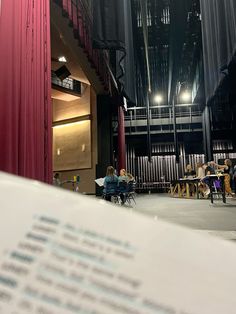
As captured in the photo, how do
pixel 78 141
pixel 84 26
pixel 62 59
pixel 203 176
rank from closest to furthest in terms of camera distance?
1. pixel 84 26
2. pixel 62 59
3. pixel 203 176
4. pixel 78 141

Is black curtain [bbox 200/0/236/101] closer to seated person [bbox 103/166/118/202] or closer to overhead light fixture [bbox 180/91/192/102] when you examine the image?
seated person [bbox 103/166/118/202]

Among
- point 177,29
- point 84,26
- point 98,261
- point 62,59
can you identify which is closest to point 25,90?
point 98,261

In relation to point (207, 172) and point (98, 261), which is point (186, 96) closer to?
point (207, 172)

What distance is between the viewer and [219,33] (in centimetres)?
545

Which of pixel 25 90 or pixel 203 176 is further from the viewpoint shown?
pixel 203 176

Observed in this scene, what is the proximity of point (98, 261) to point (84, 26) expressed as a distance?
639 cm

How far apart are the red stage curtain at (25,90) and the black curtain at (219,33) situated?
3.00 metres

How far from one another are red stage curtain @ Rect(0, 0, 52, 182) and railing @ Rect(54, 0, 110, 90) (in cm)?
161

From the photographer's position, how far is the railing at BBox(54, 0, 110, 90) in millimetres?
4934

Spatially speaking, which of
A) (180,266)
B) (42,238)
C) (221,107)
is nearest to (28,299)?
(42,238)

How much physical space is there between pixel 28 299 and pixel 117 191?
570 centimetres

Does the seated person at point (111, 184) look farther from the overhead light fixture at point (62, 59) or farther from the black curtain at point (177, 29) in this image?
the black curtain at point (177, 29)

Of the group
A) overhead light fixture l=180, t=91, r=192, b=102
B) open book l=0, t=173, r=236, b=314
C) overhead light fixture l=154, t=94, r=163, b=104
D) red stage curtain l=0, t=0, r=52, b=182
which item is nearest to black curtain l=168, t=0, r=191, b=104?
overhead light fixture l=180, t=91, r=192, b=102

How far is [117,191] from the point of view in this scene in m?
6.00
